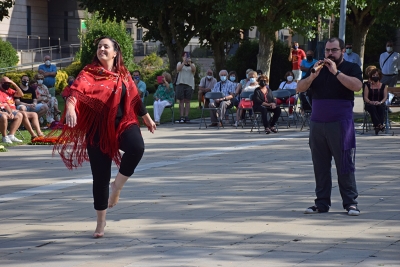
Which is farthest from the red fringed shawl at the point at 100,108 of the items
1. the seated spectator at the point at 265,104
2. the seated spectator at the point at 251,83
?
the seated spectator at the point at 251,83

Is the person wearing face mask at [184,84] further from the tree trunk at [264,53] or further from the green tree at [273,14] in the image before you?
the tree trunk at [264,53]

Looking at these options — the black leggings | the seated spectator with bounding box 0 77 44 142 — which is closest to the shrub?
the seated spectator with bounding box 0 77 44 142

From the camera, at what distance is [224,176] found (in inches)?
455

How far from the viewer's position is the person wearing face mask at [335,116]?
27.7 ft

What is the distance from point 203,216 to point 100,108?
173 centimetres

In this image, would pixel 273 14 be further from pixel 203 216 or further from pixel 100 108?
pixel 100 108

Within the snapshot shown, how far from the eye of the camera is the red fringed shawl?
735 centimetres

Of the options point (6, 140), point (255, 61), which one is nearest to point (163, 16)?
point (255, 61)

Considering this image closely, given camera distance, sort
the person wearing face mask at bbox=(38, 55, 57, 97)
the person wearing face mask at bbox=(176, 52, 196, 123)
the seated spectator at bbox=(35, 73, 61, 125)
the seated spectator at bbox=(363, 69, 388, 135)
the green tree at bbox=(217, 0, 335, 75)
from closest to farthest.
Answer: the seated spectator at bbox=(363, 69, 388, 135)
the seated spectator at bbox=(35, 73, 61, 125)
the person wearing face mask at bbox=(176, 52, 196, 123)
the person wearing face mask at bbox=(38, 55, 57, 97)
the green tree at bbox=(217, 0, 335, 75)

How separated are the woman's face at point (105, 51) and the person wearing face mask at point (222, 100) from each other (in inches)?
508

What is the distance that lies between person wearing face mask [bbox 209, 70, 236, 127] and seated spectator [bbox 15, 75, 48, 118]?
13.4 feet

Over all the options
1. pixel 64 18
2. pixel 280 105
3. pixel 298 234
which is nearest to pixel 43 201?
pixel 298 234

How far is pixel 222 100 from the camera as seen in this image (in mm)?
20703

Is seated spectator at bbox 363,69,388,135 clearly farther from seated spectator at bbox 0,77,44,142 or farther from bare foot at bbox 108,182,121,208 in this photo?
bare foot at bbox 108,182,121,208
